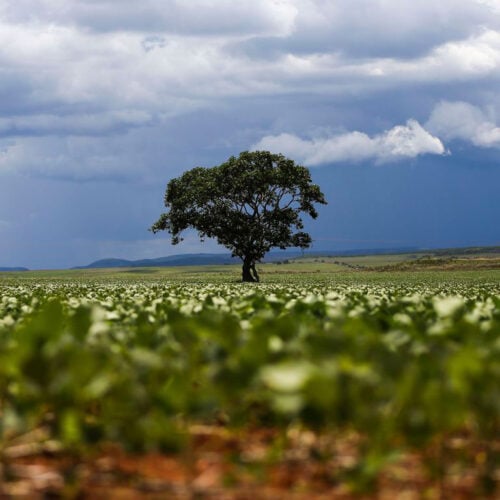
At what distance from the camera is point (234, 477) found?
425cm

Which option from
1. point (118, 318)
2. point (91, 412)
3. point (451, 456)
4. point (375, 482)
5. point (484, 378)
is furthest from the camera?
point (118, 318)

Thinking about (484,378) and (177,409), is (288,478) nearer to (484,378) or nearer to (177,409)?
(177,409)

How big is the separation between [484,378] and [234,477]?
1388 mm

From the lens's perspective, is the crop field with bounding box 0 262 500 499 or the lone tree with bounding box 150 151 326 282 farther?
the lone tree with bounding box 150 151 326 282

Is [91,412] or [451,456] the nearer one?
[451,456]

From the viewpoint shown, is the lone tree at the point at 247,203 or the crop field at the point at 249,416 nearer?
the crop field at the point at 249,416

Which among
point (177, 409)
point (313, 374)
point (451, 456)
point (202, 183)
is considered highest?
point (202, 183)

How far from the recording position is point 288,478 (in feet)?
14.9

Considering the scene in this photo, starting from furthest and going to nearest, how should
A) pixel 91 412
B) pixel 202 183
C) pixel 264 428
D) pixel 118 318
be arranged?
pixel 202 183 < pixel 118 318 < pixel 91 412 < pixel 264 428

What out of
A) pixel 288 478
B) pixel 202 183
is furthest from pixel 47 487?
pixel 202 183

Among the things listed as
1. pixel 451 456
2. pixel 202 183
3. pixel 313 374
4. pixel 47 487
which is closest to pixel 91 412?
pixel 47 487

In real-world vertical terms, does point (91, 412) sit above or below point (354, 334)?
below

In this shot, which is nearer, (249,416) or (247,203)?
(249,416)

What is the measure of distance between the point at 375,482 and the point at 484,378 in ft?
2.73
